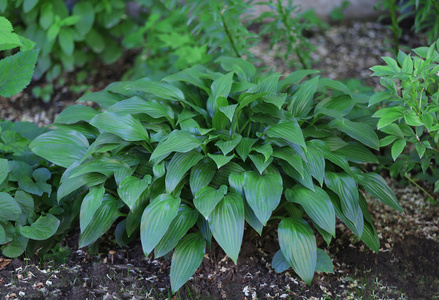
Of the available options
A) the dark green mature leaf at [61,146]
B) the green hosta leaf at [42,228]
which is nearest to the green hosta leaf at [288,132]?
the dark green mature leaf at [61,146]

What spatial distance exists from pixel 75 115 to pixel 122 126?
0.43 m

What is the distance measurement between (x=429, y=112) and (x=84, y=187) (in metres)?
1.88

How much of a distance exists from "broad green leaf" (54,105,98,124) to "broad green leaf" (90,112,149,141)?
25cm

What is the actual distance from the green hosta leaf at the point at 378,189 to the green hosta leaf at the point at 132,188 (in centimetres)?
112

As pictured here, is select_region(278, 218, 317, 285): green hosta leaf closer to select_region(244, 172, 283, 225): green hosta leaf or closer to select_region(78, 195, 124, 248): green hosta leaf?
select_region(244, 172, 283, 225): green hosta leaf

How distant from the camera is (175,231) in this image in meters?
2.18

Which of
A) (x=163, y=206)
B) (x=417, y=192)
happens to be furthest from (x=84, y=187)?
(x=417, y=192)

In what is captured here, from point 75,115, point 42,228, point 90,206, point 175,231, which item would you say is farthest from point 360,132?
point 42,228

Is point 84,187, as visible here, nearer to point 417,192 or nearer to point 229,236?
point 229,236

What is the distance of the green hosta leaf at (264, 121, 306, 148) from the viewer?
6.92 feet

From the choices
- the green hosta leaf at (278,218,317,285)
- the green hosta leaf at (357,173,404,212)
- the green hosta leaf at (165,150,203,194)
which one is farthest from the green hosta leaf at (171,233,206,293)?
the green hosta leaf at (357,173,404,212)

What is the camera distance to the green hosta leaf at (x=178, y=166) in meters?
2.17

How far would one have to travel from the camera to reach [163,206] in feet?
6.93

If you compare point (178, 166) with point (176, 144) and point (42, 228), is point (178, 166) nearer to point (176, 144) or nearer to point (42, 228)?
point (176, 144)
